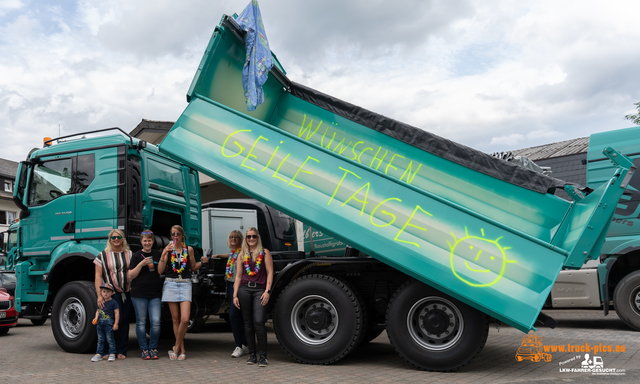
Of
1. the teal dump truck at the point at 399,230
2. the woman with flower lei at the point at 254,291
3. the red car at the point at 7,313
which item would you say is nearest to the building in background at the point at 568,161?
the teal dump truck at the point at 399,230

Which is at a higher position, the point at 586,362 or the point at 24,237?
the point at 24,237

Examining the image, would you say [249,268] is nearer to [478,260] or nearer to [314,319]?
[314,319]

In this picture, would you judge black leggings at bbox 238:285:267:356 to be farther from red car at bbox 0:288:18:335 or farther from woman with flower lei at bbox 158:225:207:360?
red car at bbox 0:288:18:335

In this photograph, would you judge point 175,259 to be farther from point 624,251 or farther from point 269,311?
point 624,251

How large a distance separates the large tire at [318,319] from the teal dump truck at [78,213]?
95.3 inches

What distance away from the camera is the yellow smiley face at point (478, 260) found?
16.3ft

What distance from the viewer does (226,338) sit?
886 centimetres

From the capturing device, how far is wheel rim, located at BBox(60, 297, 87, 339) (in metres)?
6.75

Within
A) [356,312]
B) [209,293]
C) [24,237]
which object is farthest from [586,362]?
[24,237]

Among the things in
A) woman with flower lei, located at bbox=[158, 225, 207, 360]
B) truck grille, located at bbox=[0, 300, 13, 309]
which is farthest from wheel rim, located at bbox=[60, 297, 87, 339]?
truck grille, located at bbox=[0, 300, 13, 309]

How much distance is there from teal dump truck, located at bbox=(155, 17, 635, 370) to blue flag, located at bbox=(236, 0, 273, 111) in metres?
0.19

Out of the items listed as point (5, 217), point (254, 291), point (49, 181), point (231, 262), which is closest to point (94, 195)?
point (49, 181)

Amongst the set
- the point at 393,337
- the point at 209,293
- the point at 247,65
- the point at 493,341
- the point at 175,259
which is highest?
the point at 247,65

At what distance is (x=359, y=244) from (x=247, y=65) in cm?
295
